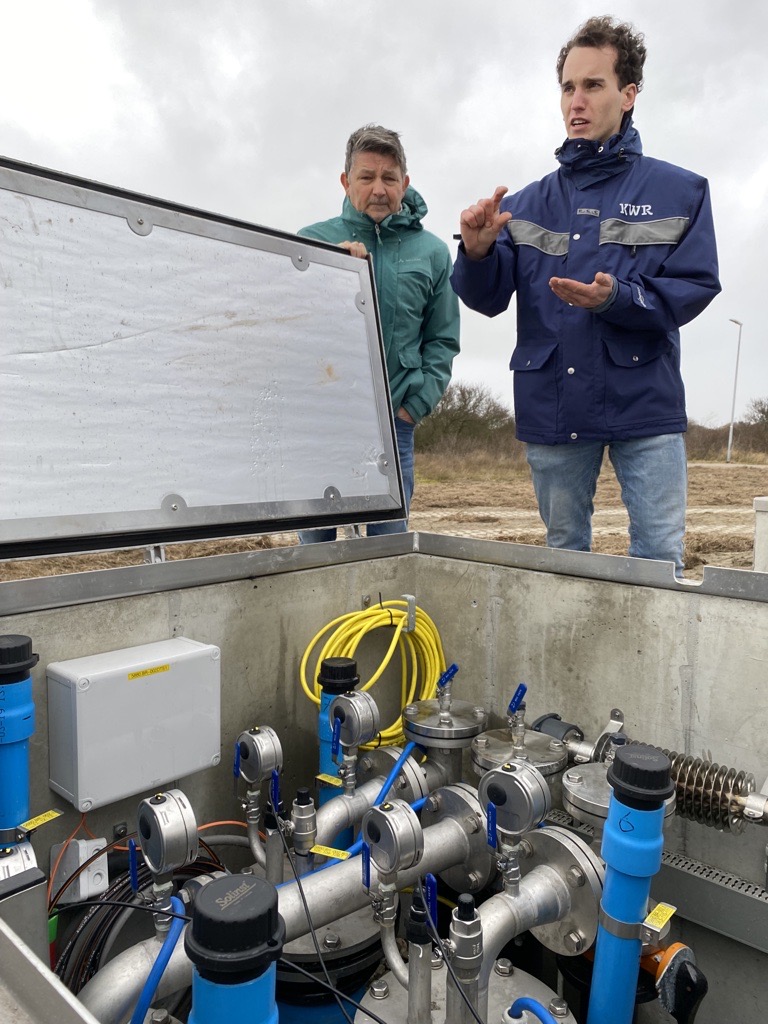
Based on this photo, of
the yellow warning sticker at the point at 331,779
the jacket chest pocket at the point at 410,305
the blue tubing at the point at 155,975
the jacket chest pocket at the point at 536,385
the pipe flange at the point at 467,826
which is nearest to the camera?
the blue tubing at the point at 155,975

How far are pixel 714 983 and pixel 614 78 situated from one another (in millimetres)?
2182

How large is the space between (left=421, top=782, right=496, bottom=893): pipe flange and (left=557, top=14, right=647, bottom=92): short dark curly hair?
73.3 inches

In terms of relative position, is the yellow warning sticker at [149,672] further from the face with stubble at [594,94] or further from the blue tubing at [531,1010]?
the face with stubble at [594,94]

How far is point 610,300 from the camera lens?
1908mm

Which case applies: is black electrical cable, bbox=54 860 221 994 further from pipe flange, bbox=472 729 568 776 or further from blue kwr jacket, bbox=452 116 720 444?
blue kwr jacket, bbox=452 116 720 444

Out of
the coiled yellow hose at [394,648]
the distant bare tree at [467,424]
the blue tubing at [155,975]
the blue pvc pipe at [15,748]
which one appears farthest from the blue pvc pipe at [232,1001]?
the distant bare tree at [467,424]

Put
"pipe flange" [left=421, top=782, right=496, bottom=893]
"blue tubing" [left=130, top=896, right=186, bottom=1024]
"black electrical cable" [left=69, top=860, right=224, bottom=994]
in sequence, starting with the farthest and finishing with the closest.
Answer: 1. "pipe flange" [left=421, top=782, right=496, bottom=893]
2. "black electrical cable" [left=69, top=860, right=224, bottom=994]
3. "blue tubing" [left=130, top=896, right=186, bottom=1024]

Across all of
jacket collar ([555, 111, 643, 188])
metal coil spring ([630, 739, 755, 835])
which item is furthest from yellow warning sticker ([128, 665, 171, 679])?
jacket collar ([555, 111, 643, 188])

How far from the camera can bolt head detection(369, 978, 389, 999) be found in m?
1.39

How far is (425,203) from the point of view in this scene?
252 centimetres

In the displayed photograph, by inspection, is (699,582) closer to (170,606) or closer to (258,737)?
(258,737)

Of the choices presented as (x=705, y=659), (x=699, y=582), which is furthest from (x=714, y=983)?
(x=699, y=582)

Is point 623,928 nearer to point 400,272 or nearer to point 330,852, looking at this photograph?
point 330,852

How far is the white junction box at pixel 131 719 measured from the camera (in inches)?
54.9
